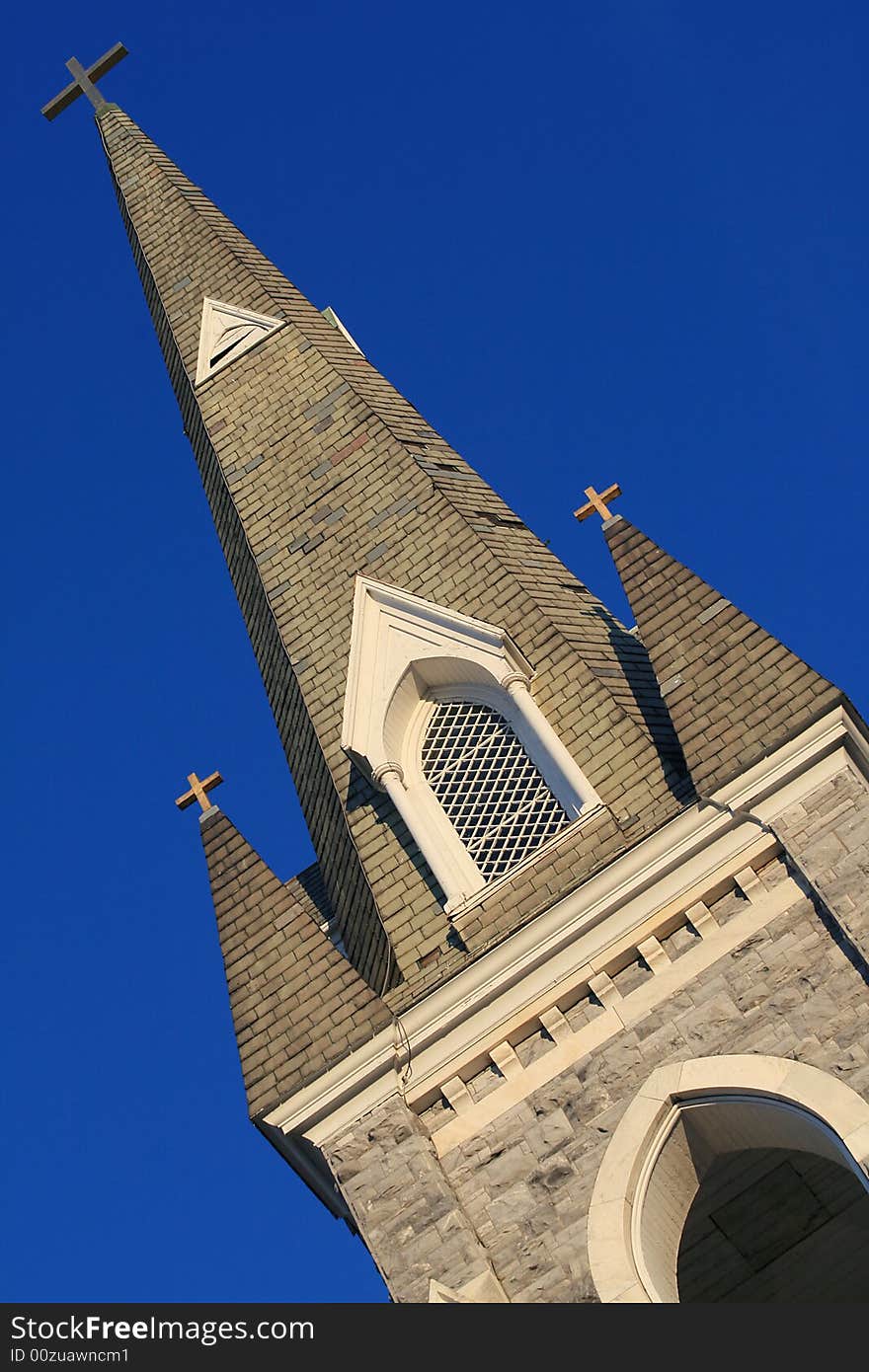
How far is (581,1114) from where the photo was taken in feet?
56.7

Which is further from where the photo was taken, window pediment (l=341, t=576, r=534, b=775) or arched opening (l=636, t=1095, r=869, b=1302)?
window pediment (l=341, t=576, r=534, b=775)

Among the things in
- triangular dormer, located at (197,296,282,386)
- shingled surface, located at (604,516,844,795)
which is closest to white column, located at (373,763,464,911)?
shingled surface, located at (604,516,844,795)

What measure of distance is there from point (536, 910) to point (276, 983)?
2459mm

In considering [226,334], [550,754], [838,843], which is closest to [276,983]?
[550,754]

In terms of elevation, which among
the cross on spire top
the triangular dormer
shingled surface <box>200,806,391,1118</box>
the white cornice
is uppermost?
the cross on spire top

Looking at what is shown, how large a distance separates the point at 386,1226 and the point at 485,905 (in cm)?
317

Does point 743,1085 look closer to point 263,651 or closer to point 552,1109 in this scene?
point 552,1109

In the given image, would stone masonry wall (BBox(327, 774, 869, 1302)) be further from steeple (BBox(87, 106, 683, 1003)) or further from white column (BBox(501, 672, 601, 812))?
white column (BBox(501, 672, 601, 812))

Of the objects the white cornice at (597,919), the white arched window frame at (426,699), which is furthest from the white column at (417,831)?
the white cornice at (597,919)

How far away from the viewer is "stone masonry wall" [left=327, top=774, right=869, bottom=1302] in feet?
54.9

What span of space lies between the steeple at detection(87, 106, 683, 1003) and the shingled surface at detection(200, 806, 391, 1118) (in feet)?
1.72

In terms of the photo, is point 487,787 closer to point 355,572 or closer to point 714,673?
point 714,673

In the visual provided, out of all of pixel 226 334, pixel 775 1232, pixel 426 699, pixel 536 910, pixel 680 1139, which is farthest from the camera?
pixel 226 334

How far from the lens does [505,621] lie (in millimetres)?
21531
